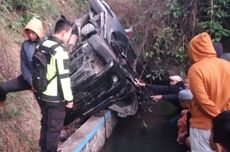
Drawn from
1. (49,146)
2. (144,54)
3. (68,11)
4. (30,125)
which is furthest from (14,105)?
(68,11)

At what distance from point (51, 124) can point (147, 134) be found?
2.34m

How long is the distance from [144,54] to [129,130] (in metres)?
1.74

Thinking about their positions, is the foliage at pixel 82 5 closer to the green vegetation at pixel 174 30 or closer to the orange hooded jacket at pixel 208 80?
the green vegetation at pixel 174 30

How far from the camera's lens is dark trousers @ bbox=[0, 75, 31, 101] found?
499 cm

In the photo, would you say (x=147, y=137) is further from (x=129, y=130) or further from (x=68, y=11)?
(x=68, y=11)

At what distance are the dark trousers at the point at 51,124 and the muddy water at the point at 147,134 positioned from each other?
5.36 feet

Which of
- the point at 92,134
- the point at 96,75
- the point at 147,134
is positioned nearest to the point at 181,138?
the point at 147,134

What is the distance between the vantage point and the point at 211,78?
13.6 feet

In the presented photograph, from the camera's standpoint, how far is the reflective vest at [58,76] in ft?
14.2

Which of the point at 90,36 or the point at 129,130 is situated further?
the point at 129,130

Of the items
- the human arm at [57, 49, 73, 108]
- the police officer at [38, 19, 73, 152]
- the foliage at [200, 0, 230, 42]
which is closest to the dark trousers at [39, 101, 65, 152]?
the police officer at [38, 19, 73, 152]

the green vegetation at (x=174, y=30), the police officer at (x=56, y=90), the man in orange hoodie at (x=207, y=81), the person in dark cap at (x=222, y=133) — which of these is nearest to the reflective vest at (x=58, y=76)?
the police officer at (x=56, y=90)

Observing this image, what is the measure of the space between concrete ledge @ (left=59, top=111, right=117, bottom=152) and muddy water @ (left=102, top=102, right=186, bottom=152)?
139mm

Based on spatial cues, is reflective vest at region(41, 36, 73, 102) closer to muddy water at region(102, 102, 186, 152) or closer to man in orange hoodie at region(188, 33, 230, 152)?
man in orange hoodie at region(188, 33, 230, 152)
